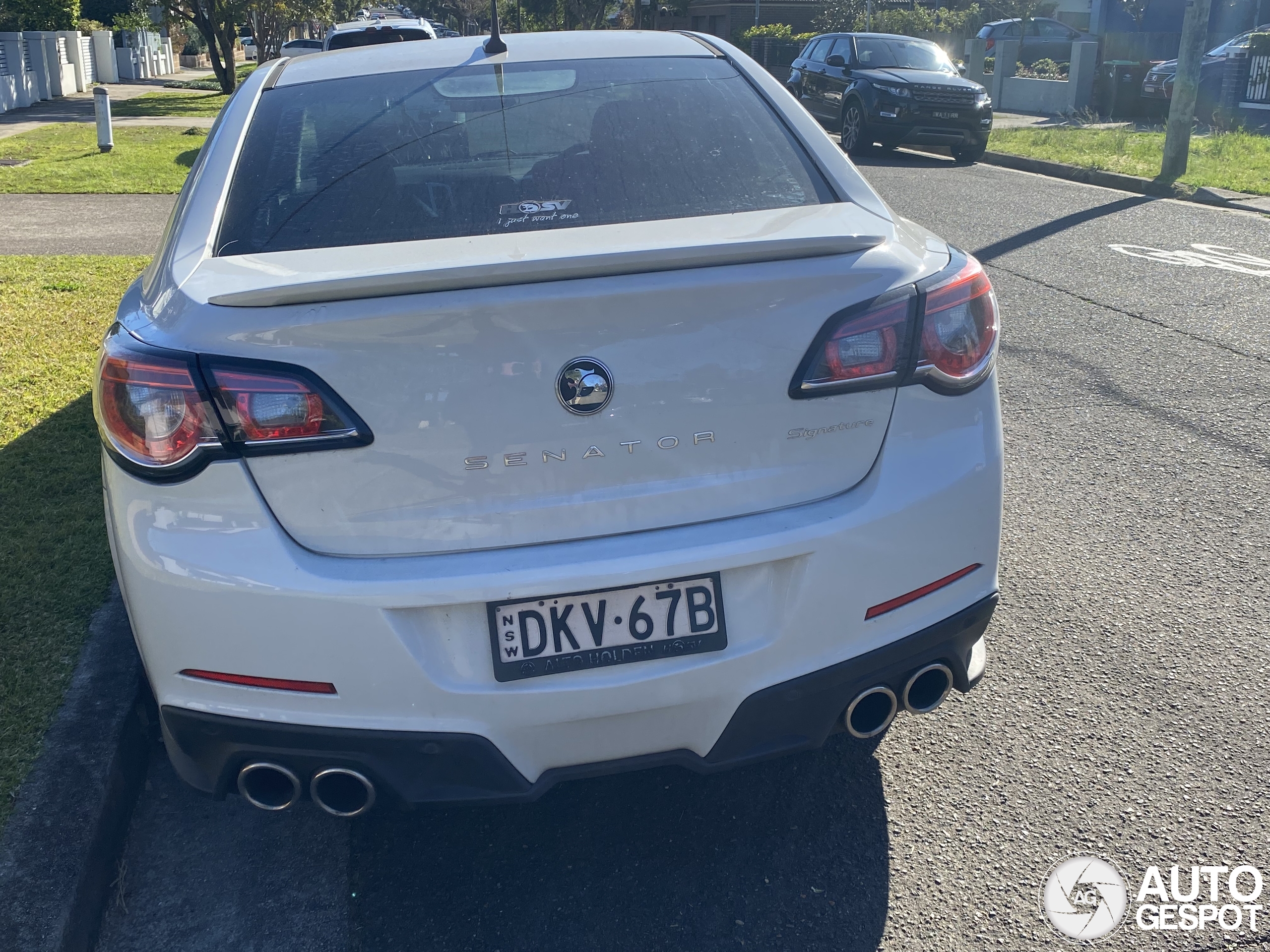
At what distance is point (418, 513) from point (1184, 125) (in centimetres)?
1431

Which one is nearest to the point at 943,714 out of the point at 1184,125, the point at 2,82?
the point at 1184,125

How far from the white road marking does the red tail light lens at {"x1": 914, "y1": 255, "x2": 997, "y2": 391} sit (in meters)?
7.02

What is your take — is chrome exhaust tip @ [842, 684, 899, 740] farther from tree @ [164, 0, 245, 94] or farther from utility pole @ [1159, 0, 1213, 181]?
tree @ [164, 0, 245, 94]

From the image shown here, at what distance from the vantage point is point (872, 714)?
8.23ft

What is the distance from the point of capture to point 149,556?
2.25 m

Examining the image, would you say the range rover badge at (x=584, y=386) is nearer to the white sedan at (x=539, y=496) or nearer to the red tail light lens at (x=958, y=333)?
the white sedan at (x=539, y=496)

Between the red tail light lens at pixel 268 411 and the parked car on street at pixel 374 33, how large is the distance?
12.4m

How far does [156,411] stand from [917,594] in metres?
1.53

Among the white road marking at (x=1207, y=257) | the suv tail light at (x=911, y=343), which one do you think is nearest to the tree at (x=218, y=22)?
the white road marking at (x=1207, y=257)

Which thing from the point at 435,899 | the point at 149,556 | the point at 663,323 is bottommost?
the point at 435,899

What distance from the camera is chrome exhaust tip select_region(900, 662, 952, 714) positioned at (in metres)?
2.56

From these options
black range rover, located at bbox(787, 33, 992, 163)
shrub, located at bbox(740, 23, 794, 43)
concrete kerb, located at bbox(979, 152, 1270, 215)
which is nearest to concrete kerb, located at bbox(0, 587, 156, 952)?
concrete kerb, located at bbox(979, 152, 1270, 215)

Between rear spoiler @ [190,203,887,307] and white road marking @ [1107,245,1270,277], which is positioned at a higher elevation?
rear spoiler @ [190,203,887,307]

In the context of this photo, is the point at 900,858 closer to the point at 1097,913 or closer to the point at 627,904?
the point at 1097,913
